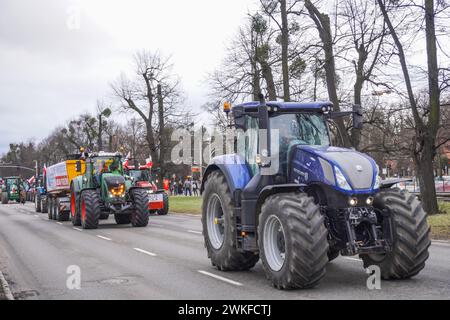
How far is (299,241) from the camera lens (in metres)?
7.65

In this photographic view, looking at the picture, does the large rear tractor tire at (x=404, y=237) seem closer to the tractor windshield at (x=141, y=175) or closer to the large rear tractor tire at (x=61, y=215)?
the large rear tractor tire at (x=61, y=215)

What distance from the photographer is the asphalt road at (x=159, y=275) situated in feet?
26.2

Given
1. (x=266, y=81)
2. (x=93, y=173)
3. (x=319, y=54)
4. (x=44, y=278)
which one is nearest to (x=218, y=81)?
(x=266, y=81)

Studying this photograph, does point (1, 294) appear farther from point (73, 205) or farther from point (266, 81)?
point (266, 81)

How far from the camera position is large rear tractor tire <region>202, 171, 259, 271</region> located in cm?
966

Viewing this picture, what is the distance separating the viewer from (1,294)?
8.23m

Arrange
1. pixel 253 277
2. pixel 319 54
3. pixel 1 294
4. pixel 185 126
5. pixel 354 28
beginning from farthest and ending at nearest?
pixel 185 126
pixel 354 28
pixel 319 54
pixel 253 277
pixel 1 294

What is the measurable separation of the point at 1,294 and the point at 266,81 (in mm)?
22528

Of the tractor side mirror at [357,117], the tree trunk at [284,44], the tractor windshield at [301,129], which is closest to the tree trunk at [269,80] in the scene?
the tree trunk at [284,44]

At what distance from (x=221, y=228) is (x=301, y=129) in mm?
2477

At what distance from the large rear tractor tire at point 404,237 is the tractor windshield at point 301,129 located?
4.62 ft

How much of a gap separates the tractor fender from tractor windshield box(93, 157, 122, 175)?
42.1ft

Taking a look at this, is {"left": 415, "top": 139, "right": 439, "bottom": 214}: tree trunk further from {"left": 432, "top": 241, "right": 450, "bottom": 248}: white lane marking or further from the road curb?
the road curb

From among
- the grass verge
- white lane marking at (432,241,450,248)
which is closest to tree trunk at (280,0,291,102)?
the grass verge
